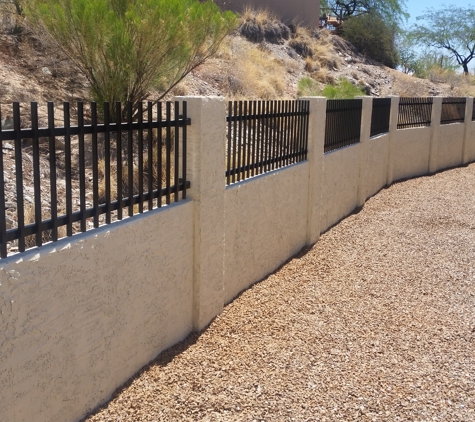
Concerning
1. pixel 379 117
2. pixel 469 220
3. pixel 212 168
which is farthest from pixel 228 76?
pixel 212 168

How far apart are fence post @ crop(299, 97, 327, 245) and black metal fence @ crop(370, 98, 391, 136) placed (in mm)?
3821

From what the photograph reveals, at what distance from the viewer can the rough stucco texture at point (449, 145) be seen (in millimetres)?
16734

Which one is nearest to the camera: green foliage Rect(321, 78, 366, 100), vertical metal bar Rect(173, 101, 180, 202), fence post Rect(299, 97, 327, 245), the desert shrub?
vertical metal bar Rect(173, 101, 180, 202)

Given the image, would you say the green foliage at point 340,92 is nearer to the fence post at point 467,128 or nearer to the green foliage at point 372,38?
the fence post at point 467,128

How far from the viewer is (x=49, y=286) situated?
11.7 feet

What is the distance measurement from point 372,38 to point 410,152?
1851 cm

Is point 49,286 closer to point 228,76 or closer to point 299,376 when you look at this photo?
point 299,376

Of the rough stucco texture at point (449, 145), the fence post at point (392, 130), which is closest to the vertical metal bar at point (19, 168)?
the fence post at point (392, 130)

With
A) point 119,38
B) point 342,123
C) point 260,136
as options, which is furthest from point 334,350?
point 119,38

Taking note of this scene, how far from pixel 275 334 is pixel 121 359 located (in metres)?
1.69

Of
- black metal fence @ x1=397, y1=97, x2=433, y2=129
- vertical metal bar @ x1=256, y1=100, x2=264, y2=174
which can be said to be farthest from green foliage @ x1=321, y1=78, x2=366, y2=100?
vertical metal bar @ x1=256, y1=100, x2=264, y2=174

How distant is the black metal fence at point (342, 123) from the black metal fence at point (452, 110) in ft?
21.3

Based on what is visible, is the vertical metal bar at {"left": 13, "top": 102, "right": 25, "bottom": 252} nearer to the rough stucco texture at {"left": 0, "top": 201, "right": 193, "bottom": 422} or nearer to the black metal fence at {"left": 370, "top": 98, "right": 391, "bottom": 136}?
the rough stucco texture at {"left": 0, "top": 201, "right": 193, "bottom": 422}

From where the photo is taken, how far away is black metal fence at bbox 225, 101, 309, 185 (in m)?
6.27
